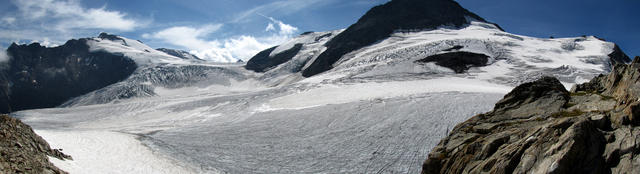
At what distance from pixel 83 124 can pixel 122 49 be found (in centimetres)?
8324

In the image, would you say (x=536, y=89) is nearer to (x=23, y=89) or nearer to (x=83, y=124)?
(x=83, y=124)

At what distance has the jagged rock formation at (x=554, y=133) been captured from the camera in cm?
803

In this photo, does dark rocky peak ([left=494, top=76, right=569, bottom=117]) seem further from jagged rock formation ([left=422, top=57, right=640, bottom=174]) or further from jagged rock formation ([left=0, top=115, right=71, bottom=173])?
jagged rock formation ([left=0, top=115, right=71, bottom=173])

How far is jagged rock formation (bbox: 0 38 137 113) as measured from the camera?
332 feet

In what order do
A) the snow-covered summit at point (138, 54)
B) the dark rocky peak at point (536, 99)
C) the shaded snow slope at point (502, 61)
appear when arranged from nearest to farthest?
the dark rocky peak at point (536, 99) < the shaded snow slope at point (502, 61) < the snow-covered summit at point (138, 54)

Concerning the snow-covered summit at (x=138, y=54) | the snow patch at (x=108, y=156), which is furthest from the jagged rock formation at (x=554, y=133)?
the snow-covered summit at (x=138, y=54)

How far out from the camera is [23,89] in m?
105

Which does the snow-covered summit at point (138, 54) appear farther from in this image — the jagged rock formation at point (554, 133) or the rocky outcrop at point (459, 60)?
the jagged rock formation at point (554, 133)

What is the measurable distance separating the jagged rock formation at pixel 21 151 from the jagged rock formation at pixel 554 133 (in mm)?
13206

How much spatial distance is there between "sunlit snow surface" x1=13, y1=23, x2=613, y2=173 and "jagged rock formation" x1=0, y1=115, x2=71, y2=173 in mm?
1120

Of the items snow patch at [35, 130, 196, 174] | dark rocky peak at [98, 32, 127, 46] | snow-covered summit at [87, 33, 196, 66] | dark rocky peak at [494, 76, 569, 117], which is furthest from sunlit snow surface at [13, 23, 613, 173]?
dark rocky peak at [98, 32, 127, 46]

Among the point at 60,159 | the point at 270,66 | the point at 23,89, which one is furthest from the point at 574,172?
the point at 23,89

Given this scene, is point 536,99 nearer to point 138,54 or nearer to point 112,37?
point 138,54

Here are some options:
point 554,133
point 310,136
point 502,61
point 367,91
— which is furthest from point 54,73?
point 554,133
